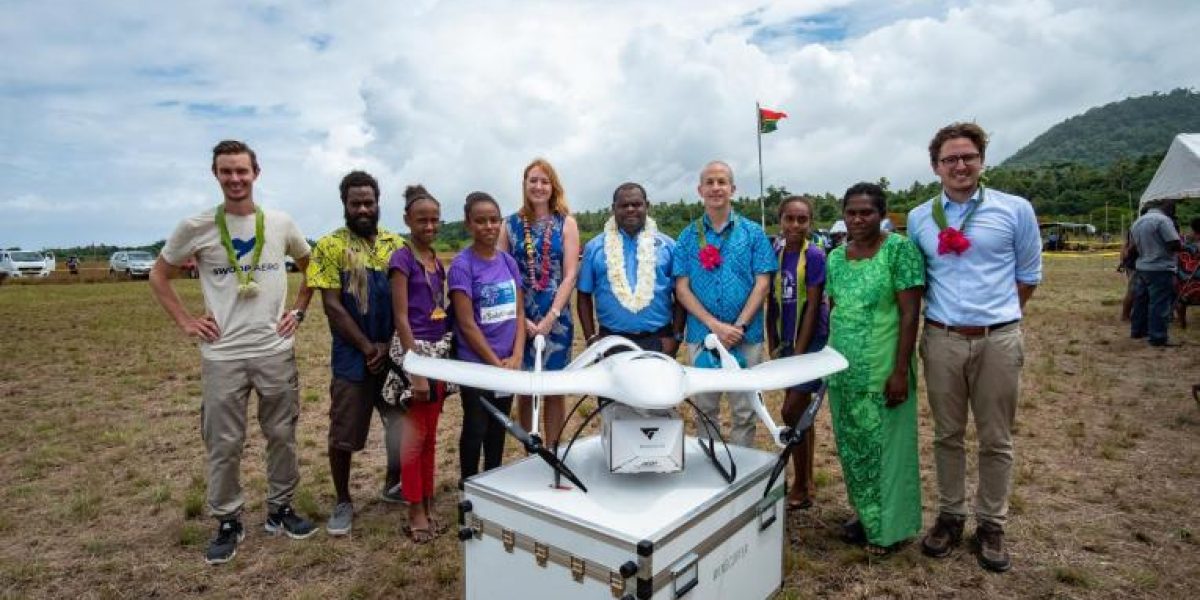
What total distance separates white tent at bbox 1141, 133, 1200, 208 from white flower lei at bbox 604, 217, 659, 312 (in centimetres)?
1165

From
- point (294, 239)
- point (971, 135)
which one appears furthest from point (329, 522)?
point (971, 135)

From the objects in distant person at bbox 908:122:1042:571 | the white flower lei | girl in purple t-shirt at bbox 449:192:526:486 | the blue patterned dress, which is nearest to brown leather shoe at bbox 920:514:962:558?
distant person at bbox 908:122:1042:571

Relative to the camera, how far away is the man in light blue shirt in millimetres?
4172

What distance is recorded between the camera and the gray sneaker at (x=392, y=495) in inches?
189

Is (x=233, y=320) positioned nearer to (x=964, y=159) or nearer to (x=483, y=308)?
(x=483, y=308)

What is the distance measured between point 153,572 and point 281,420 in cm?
113

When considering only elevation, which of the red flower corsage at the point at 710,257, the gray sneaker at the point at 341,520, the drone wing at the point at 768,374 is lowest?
the gray sneaker at the point at 341,520

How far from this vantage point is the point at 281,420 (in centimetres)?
402

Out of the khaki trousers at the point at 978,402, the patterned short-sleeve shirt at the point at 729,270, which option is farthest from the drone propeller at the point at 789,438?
the patterned short-sleeve shirt at the point at 729,270

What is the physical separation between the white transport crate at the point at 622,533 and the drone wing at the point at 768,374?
41 centimetres

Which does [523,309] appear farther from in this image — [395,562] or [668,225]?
[668,225]

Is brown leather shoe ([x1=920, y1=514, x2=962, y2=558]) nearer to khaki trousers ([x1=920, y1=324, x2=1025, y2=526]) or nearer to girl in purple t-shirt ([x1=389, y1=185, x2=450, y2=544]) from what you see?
khaki trousers ([x1=920, y1=324, x2=1025, y2=526])

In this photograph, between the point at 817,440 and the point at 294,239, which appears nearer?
the point at 294,239

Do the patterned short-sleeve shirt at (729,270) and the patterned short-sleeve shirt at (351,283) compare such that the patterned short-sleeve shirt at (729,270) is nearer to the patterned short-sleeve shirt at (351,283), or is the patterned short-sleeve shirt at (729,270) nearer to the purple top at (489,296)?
the purple top at (489,296)
